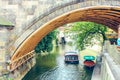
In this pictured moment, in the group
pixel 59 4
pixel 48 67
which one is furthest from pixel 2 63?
pixel 48 67

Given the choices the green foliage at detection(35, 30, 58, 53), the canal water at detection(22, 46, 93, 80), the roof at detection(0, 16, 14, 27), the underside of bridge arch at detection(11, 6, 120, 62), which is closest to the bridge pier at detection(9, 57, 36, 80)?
the canal water at detection(22, 46, 93, 80)

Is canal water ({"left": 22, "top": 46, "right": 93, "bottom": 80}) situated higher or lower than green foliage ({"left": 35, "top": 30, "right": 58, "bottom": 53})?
lower

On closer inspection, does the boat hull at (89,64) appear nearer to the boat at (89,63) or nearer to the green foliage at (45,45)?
the boat at (89,63)

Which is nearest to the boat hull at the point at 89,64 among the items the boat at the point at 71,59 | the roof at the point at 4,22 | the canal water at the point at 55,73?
the canal water at the point at 55,73

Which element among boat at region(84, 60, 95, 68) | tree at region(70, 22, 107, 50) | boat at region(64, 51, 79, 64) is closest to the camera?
boat at region(84, 60, 95, 68)

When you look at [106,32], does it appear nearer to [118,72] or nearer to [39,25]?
[39,25]

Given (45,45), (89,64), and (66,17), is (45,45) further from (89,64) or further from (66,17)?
(66,17)

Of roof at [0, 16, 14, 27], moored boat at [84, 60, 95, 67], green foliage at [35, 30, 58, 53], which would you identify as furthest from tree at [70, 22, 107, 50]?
roof at [0, 16, 14, 27]

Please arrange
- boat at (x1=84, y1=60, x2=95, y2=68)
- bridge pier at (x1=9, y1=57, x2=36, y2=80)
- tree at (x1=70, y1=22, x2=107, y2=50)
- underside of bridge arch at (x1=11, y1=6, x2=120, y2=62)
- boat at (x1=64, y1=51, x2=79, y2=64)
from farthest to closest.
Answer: tree at (x1=70, y1=22, x2=107, y2=50) < boat at (x1=64, y1=51, x2=79, y2=64) < boat at (x1=84, y1=60, x2=95, y2=68) < bridge pier at (x1=9, y1=57, x2=36, y2=80) < underside of bridge arch at (x1=11, y1=6, x2=120, y2=62)

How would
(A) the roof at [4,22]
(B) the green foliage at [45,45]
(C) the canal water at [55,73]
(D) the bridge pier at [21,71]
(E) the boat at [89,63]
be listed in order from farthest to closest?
(B) the green foliage at [45,45]
(E) the boat at [89,63]
(C) the canal water at [55,73]
(D) the bridge pier at [21,71]
(A) the roof at [4,22]

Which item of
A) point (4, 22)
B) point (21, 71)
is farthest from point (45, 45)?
point (4, 22)

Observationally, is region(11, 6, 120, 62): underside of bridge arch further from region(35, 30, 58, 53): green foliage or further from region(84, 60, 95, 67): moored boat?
region(35, 30, 58, 53): green foliage

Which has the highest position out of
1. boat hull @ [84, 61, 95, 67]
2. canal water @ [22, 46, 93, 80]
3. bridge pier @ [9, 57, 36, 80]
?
bridge pier @ [9, 57, 36, 80]

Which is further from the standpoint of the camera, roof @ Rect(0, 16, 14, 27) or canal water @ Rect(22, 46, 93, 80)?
canal water @ Rect(22, 46, 93, 80)
